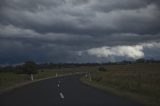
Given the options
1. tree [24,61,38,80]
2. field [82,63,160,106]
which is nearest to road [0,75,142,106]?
field [82,63,160,106]

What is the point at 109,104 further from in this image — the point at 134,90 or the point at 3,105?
the point at 134,90

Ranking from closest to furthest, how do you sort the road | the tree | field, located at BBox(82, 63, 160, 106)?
the road → field, located at BBox(82, 63, 160, 106) → the tree

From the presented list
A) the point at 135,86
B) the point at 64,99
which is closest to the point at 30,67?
the point at 135,86

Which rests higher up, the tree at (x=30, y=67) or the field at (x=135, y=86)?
the tree at (x=30, y=67)

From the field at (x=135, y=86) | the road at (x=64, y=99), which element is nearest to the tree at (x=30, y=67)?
the field at (x=135, y=86)

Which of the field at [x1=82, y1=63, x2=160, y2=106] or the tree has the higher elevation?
the tree

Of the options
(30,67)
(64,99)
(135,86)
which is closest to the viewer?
(64,99)

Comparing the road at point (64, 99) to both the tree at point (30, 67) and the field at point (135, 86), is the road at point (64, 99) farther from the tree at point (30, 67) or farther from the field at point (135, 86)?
the tree at point (30, 67)

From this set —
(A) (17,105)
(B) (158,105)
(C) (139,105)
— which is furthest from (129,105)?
(A) (17,105)

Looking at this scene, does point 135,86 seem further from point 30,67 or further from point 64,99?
point 30,67

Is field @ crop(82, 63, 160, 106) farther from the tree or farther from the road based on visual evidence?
the tree

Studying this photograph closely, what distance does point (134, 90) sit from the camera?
64.5 feet

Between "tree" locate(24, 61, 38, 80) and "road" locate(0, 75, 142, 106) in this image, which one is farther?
"tree" locate(24, 61, 38, 80)

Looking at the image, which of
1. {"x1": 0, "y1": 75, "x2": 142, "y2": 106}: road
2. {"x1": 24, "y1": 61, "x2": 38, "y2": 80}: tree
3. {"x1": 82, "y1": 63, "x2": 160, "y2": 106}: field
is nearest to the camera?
{"x1": 0, "y1": 75, "x2": 142, "y2": 106}: road
